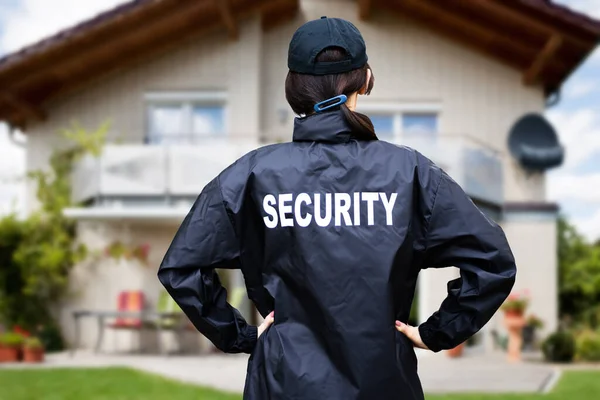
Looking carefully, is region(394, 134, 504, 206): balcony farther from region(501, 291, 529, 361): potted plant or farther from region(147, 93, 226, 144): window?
region(147, 93, 226, 144): window

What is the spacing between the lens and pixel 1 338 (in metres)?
15.1

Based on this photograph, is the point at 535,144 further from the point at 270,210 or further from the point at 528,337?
the point at 270,210

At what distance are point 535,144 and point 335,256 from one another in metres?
16.4

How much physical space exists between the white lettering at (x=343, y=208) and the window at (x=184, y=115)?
15.7 meters

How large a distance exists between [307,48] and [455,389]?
27.2 feet

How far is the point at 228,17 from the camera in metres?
17.6

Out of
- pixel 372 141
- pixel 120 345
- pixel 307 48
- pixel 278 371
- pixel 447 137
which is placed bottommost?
pixel 120 345

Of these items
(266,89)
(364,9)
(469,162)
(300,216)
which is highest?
(364,9)

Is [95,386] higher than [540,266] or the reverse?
the reverse

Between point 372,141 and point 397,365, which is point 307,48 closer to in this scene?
point 372,141

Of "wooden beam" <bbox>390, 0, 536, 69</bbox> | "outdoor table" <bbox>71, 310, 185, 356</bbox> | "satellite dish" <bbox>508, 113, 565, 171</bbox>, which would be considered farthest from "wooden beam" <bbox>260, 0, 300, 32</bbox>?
"outdoor table" <bbox>71, 310, 185, 356</bbox>

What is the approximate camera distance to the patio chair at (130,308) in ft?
53.9

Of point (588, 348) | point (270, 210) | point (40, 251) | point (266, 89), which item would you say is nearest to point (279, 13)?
point (266, 89)

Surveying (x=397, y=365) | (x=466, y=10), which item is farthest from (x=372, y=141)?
(x=466, y=10)
